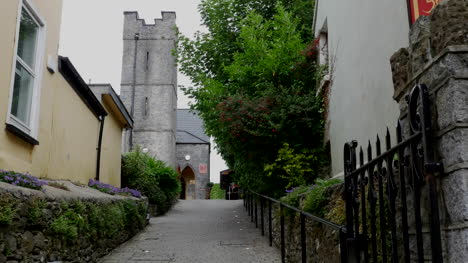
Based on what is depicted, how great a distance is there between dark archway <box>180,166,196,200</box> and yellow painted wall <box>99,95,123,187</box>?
997 inches

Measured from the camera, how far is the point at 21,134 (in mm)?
5965

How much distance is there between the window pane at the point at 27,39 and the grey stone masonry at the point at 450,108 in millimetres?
5700

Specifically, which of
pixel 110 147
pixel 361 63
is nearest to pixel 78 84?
pixel 110 147

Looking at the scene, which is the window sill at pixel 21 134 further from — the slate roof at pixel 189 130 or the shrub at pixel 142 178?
the slate roof at pixel 189 130

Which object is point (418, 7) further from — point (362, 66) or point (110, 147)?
point (110, 147)

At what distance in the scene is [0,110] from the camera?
212 inches

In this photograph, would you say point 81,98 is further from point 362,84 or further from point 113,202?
point 362,84

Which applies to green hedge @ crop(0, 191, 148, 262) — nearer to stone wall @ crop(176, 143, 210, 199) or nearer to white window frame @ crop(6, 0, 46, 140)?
white window frame @ crop(6, 0, 46, 140)

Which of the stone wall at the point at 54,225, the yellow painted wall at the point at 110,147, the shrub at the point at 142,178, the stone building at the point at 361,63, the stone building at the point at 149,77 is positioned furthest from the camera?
the stone building at the point at 149,77

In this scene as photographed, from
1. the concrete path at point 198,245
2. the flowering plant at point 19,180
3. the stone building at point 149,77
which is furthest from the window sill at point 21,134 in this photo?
the stone building at point 149,77

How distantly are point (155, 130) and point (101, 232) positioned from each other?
2733 cm

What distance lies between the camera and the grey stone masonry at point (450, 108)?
1.60 meters

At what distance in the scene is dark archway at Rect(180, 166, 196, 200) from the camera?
39469mm

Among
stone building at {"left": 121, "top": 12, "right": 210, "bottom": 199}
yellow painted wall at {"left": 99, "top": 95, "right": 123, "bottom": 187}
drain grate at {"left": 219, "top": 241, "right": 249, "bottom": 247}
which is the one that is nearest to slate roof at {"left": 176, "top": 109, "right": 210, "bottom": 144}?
stone building at {"left": 121, "top": 12, "right": 210, "bottom": 199}
